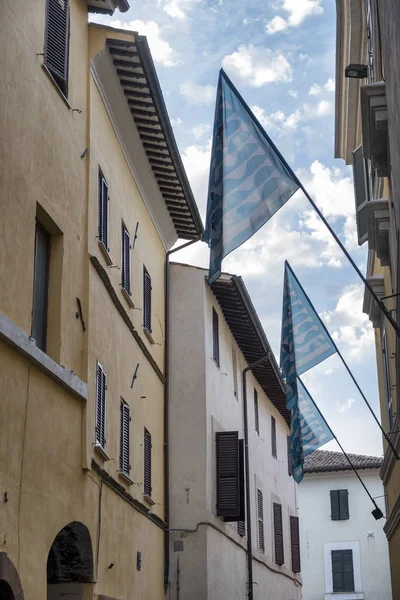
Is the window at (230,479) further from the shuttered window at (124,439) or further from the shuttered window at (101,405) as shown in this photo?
the shuttered window at (101,405)

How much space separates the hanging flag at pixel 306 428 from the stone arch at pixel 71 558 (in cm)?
752

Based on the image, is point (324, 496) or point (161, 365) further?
point (324, 496)

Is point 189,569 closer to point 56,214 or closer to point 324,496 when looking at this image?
point 56,214

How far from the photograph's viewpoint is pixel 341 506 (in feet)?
147

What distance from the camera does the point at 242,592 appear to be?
2305cm

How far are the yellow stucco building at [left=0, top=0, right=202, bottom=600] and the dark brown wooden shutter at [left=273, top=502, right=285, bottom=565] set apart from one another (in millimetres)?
11754

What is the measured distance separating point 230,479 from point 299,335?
16.3 feet

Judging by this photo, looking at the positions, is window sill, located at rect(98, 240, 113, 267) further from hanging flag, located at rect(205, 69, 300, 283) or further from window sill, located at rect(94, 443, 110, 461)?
window sill, located at rect(94, 443, 110, 461)

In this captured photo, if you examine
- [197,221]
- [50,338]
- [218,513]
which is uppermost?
[197,221]

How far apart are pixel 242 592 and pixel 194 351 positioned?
6.71 meters

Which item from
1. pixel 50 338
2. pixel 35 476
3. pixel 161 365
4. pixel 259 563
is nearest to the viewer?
pixel 35 476

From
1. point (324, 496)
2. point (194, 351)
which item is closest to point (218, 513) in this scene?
point (194, 351)

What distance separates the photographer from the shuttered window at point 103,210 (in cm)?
1430

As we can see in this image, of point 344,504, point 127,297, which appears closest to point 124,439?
point 127,297
